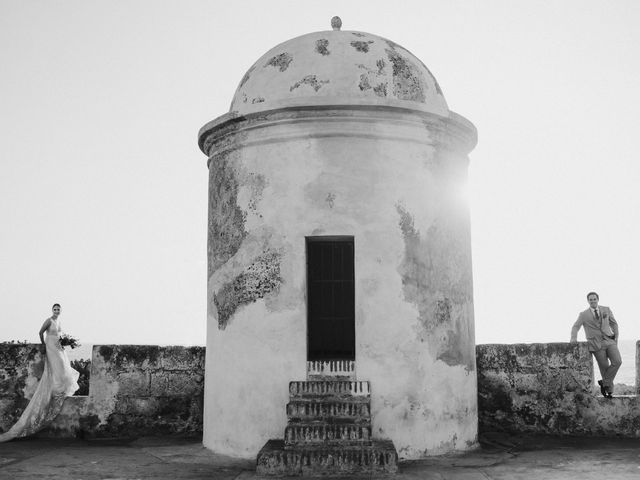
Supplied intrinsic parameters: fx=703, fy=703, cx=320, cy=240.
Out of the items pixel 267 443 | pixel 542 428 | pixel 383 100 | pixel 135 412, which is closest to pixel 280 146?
pixel 383 100

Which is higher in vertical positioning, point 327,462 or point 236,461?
point 327,462

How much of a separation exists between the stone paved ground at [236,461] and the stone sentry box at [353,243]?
0.40m

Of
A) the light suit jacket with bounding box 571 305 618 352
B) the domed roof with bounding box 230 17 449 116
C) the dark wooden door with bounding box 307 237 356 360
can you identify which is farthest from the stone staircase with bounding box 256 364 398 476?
the light suit jacket with bounding box 571 305 618 352

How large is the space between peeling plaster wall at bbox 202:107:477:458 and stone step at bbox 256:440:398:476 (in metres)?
0.84

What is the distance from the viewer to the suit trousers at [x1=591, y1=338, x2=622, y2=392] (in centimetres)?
848

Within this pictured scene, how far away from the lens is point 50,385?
8.90 metres

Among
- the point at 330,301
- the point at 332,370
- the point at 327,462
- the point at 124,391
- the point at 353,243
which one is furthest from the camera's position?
the point at 124,391

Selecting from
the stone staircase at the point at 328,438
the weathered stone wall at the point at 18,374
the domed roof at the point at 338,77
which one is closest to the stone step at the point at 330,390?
the stone staircase at the point at 328,438

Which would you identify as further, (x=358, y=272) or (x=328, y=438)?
(x=358, y=272)

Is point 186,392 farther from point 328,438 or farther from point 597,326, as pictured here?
point 597,326

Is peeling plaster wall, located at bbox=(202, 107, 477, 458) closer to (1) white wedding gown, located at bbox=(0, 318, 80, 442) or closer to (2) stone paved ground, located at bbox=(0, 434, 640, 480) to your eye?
(2) stone paved ground, located at bbox=(0, 434, 640, 480)

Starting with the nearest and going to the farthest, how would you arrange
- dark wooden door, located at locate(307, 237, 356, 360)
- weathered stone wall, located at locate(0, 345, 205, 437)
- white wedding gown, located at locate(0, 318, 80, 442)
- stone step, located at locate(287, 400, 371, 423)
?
stone step, located at locate(287, 400, 371, 423) < dark wooden door, located at locate(307, 237, 356, 360) < white wedding gown, located at locate(0, 318, 80, 442) < weathered stone wall, located at locate(0, 345, 205, 437)

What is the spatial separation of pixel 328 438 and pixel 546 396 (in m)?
3.45

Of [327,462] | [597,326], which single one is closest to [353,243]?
[327,462]
